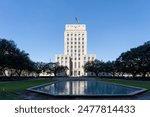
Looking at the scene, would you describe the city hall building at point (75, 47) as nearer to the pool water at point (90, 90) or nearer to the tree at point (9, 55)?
the tree at point (9, 55)

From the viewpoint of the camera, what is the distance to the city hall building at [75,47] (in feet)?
→ 417

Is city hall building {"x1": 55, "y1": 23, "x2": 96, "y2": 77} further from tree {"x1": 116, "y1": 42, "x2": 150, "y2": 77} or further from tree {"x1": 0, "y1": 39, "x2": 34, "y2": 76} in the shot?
tree {"x1": 0, "y1": 39, "x2": 34, "y2": 76}

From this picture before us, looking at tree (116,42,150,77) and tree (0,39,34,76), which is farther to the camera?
tree (116,42,150,77)

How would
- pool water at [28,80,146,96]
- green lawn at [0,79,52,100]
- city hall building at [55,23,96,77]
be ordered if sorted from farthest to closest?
city hall building at [55,23,96,77] → pool water at [28,80,146,96] → green lawn at [0,79,52,100]

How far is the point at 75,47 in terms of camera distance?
133m

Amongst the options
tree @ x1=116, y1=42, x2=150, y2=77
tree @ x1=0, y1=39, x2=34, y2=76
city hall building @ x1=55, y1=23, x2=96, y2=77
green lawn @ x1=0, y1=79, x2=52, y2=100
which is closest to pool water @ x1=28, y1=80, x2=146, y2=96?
green lawn @ x1=0, y1=79, x2=52, y2=100

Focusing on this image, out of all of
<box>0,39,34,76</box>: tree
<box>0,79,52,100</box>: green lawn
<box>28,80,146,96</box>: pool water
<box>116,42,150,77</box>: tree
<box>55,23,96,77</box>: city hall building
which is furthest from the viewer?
<box>55,23,96,77</box>: city hall building

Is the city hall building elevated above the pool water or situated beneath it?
elevated above

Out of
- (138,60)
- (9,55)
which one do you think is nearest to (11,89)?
(9,55)

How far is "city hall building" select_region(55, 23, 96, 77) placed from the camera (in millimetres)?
127062

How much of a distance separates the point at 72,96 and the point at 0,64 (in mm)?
30986

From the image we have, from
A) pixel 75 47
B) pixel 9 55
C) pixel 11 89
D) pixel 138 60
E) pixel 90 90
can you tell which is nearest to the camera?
pixel 11 89

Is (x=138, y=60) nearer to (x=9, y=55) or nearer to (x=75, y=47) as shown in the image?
(x=9, y=55)

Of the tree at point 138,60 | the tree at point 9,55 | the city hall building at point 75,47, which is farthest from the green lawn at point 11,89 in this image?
the city hall building at point 75,47
